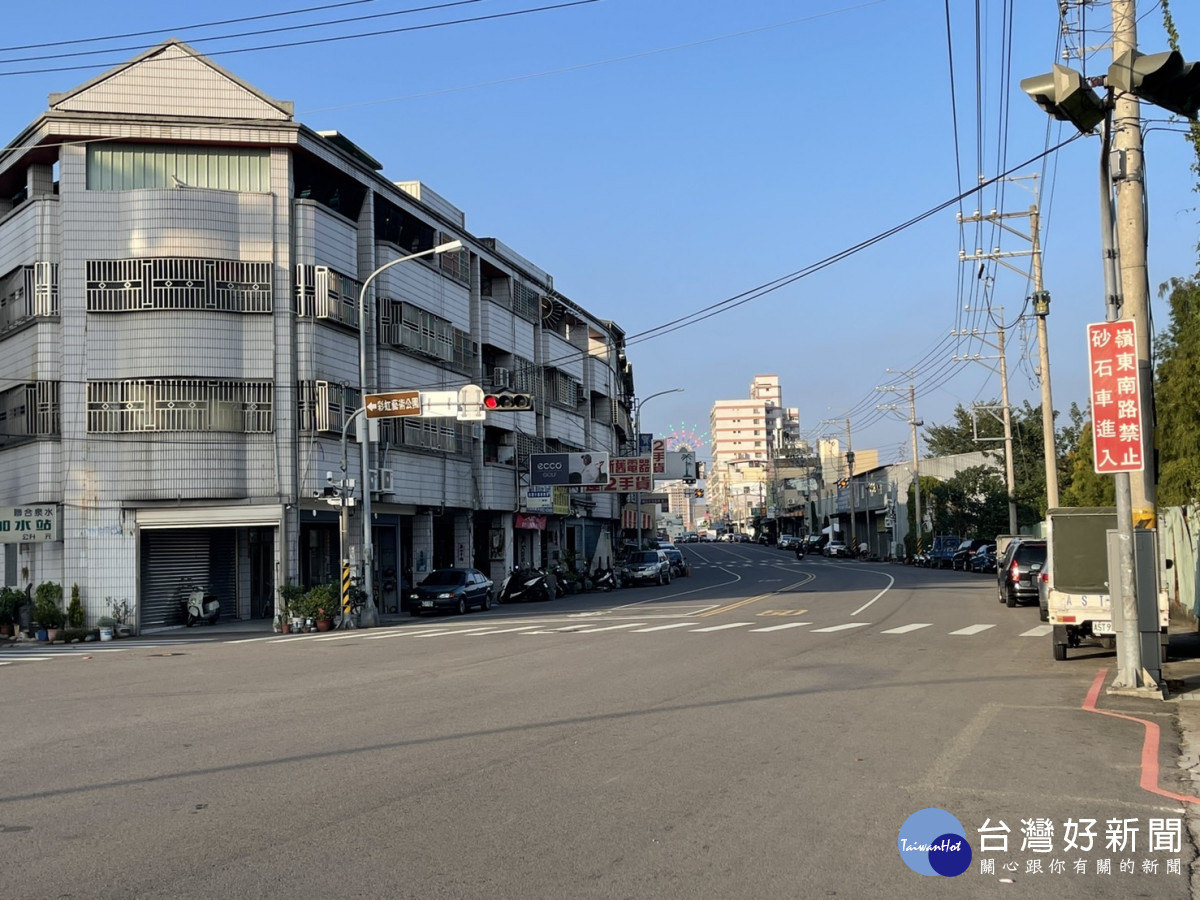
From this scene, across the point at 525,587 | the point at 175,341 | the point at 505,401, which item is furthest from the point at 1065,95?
the point at 525,587

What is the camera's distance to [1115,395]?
14078 mm

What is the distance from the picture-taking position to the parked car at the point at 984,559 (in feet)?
181

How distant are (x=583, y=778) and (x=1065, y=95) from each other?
31.0 feet

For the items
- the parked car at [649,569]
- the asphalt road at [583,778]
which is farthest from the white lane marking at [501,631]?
the parked car at [649,569]

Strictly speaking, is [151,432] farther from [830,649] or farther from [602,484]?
[602,484]

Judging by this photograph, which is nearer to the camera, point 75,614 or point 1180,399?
point 1180,399

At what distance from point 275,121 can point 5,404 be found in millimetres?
11809

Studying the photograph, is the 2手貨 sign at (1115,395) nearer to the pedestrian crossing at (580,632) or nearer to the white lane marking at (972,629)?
the pedestrian crossing at (580,632)

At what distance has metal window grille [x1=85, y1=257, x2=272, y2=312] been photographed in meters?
31.4

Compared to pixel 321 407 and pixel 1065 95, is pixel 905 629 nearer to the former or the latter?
pixel 1065 95

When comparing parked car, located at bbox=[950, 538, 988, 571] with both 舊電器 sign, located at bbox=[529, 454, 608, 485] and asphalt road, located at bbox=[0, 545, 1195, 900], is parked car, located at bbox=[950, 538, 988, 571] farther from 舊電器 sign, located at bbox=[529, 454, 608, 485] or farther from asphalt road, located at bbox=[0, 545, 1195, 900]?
asphalt road, located at bbox=[0, 545, 1195, 900]

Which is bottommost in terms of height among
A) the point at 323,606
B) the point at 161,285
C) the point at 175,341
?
the point at 323,606

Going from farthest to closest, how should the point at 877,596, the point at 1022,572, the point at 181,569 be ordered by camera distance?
the point at 877,596, the point at 181,569, the point at 1022,572

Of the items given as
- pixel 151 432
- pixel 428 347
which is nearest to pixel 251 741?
pixel 151 432
